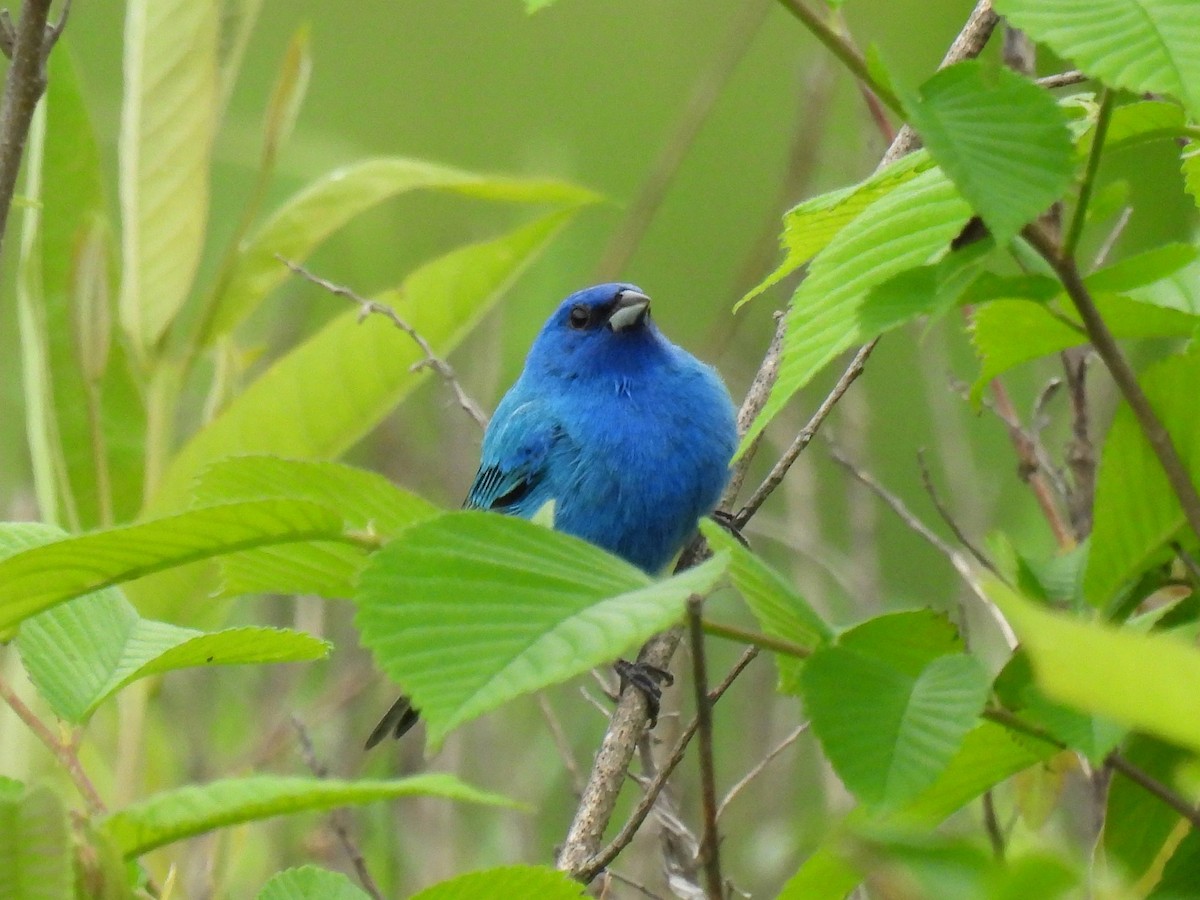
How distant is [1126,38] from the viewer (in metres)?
0.87

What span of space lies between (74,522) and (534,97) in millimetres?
7394

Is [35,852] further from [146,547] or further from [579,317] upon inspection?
[579,317]

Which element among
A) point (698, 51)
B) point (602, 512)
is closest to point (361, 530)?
point (602, 512)

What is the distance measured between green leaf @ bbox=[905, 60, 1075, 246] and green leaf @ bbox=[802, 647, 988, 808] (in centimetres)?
25

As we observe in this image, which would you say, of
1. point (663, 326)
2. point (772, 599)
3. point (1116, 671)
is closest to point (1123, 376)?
point (772, 599)

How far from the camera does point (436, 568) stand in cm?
84

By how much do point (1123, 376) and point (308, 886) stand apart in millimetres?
656

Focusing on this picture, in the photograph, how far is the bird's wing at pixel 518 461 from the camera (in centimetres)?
331

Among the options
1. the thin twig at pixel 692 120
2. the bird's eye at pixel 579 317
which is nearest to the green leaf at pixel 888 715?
the thin twig at pixel 692 120

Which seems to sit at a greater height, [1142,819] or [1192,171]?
[1192,171]

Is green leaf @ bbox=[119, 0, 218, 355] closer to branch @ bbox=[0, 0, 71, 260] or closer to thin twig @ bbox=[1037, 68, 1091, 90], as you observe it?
branch @ bbox=[0, 0, 71, 260]

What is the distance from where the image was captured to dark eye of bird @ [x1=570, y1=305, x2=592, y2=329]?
3.57 metres

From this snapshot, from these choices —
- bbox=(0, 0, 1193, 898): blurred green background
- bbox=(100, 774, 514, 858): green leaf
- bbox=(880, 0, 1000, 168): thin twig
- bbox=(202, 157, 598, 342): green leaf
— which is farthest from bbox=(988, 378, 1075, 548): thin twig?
bbox=(100, 774, 514, 858): green leaf

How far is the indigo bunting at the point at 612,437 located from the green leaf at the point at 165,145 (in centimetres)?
67
